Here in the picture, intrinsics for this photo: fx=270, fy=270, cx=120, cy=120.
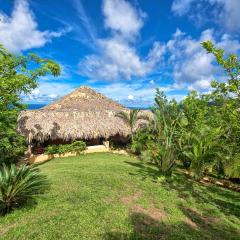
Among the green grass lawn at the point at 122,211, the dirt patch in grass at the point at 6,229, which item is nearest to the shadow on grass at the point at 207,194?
the green grass lawn at the point at 122,211

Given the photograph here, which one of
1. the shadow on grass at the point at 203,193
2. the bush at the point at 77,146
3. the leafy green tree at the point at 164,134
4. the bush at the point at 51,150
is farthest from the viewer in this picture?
the bush at the point at 77,146

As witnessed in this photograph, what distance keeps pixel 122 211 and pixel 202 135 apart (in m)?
8.90

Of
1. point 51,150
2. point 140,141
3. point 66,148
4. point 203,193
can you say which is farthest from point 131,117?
point 203,193

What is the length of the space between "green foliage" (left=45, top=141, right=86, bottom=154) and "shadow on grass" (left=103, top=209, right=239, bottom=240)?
13.2m

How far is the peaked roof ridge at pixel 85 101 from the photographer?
27641 millimetres

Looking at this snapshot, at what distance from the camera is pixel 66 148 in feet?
69.9

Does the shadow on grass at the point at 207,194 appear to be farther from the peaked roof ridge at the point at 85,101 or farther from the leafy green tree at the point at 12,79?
the peaked roof ridge at the point at 85,101

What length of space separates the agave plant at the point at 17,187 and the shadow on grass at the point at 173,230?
10.6 feet

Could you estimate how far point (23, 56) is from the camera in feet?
45.7

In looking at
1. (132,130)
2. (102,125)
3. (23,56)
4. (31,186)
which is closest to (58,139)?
(102,125)

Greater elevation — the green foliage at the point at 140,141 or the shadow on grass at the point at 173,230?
the green foliage at the point at 140,141

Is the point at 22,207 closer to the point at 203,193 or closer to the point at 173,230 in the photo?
the point at 173,230

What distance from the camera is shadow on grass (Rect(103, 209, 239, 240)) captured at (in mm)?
7500

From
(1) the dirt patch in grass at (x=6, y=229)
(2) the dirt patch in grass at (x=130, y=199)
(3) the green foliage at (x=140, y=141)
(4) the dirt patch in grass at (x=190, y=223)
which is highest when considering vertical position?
(3) the green foliage at (x=140, y=141)
